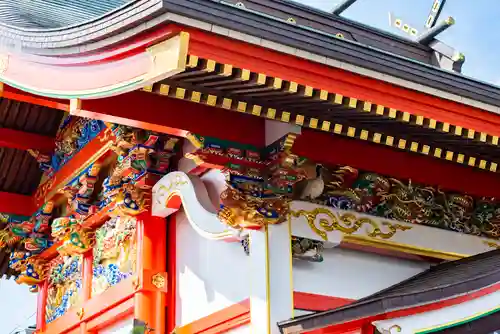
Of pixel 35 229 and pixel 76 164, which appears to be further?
pixel 35 229

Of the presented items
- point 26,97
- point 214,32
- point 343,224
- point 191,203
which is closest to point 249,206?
point 191,203

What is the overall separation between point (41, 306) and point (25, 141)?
1790 millimetres

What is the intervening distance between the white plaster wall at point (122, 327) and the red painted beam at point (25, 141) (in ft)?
7.27

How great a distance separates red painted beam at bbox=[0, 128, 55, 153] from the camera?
26.7ft

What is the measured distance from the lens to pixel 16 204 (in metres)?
8.76

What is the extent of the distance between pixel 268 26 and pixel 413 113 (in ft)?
4.09

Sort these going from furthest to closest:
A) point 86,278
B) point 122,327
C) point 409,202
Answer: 1. point 86,278
2. point 122,327
3. point 409,202

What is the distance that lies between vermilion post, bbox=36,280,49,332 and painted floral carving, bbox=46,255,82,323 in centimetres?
7

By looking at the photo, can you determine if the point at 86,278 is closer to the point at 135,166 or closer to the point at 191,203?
the point at 135,166

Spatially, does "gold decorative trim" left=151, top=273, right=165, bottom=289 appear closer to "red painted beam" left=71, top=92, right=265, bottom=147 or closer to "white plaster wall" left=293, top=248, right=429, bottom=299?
"white plaster wall" left=293, top=248, right=429, bottom=299

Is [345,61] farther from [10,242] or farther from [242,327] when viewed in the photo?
[10,242]

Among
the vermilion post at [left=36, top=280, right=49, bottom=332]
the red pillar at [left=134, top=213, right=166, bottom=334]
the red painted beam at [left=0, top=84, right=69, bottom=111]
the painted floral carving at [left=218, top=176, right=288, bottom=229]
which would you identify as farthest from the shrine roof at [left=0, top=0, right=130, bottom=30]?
the vermilion post at [left=36, top=280, right=49, bottom=332]

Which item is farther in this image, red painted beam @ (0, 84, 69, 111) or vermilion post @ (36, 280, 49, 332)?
vermilion post @ (36, 280, 49, 332)

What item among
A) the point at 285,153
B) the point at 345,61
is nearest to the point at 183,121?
the point at 285,153
